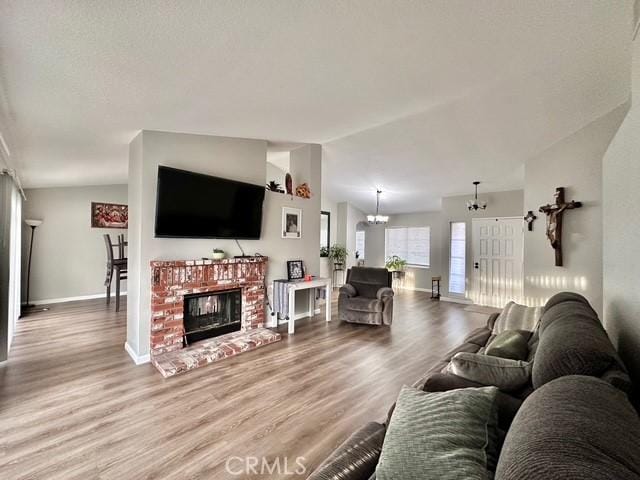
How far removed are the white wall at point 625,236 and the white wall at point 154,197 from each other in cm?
368

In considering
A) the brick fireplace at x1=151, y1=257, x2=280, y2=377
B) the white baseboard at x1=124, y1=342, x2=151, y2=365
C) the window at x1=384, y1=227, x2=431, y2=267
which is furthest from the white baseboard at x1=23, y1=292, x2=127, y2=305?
the window at x1=384, y1=227, x2=431, y2=267

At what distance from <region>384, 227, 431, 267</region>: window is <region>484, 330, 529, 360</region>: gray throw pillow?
658 cm

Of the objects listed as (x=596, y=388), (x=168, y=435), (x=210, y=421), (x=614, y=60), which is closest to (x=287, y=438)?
(x=210, y=421)

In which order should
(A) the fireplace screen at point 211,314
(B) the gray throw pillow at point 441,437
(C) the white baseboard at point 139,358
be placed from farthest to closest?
1. (A) the fireplace screen at point 211,314
2. (C) the white baseboard at point 139,358
3. (B) the gray throw pillow at point 441,437

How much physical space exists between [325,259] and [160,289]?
5121 millimetres

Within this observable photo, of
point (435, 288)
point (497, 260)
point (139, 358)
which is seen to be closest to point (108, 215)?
point (139, 358)

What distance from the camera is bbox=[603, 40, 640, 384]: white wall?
137 centimetres

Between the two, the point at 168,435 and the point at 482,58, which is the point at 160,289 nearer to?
the point at 168,435

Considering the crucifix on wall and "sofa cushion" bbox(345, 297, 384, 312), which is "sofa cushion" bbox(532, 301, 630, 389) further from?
"sofa cushion" bbox(345, 297, 384, 312)

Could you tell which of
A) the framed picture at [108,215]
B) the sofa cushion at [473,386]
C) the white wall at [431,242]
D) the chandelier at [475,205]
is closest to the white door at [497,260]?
the chandelier at [475,205]

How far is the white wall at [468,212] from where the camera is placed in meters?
6.27

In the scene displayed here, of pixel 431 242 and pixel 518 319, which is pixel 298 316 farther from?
pixel 431 242

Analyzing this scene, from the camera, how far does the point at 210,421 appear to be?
2.16 metres

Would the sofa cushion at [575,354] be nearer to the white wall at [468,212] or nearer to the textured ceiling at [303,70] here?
the textured ceiling at [303,70]
